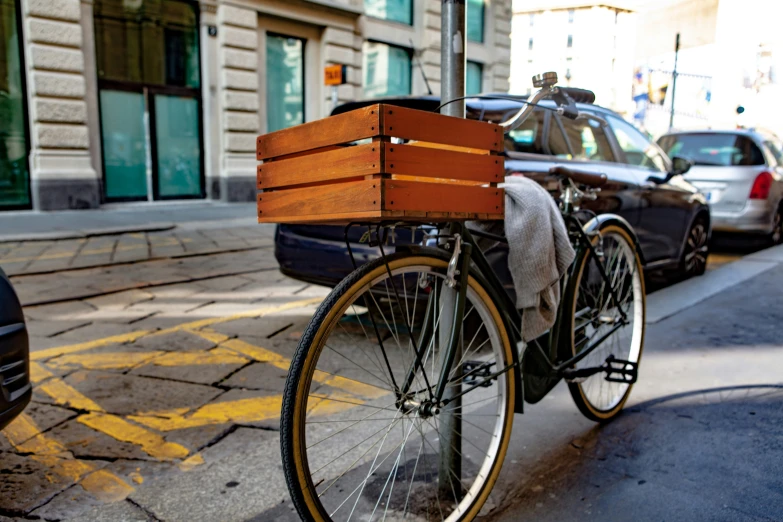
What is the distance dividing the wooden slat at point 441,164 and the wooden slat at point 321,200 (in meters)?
0.08

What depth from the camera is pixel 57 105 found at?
11.1 metres

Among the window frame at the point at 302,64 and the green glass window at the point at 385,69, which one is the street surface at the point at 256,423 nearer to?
the window frame at the point at 302,64

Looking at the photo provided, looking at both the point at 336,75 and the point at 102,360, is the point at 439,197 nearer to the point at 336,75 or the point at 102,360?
the point at 102,360

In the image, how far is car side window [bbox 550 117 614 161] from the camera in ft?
14.5

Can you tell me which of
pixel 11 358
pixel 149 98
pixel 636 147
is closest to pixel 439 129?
pixel 11 358

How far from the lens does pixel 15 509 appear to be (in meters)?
2.14

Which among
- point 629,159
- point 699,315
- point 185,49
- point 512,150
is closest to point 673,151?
point 629,159

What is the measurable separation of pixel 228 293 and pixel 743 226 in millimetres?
6314

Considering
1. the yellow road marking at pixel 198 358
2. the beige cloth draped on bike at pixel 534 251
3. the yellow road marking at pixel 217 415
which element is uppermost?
the beige cloth draped on bike at pixel 534 251

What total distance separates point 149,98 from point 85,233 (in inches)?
192

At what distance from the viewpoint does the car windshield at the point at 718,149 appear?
818 cm

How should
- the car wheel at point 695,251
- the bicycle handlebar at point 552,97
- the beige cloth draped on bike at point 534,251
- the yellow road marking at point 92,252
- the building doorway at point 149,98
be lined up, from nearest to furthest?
the bicycle handlebar at point 552,97, the beige cloth draped on bike at point 534,251, the car wheel at point 695,251, the yellow road marking at point 92,252, the building doorway at point 149,98

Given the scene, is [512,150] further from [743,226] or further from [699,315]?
[743,226]

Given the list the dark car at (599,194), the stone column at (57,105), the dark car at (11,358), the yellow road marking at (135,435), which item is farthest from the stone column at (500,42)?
the dark car at (11,358)
